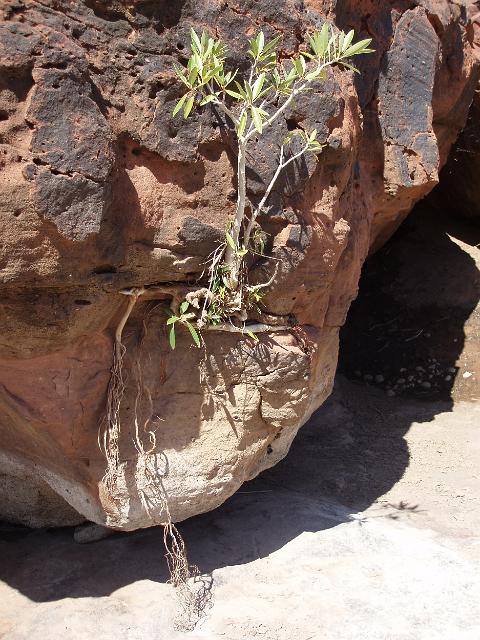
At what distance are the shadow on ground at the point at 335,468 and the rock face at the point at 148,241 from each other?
0.32 m

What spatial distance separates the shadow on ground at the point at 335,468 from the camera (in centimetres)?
330

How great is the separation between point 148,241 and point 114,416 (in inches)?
28.8

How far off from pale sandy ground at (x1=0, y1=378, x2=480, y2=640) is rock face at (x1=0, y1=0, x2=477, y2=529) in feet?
1.07

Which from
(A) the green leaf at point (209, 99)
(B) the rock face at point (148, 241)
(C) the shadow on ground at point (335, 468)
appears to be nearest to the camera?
(B) the rock face at point (148, 241)

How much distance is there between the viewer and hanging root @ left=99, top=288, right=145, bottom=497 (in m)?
2.87

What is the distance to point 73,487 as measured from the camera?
3.13 metres

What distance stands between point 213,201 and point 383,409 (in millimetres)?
2836

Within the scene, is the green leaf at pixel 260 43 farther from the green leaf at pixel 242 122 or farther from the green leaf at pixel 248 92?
the green leaf at pixel 242 122

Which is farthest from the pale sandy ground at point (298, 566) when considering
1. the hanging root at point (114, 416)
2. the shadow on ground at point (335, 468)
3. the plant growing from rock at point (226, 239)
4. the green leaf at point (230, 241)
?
the green leaf at point (230, 241)

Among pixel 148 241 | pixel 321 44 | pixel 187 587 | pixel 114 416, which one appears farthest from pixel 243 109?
pixel 187 587

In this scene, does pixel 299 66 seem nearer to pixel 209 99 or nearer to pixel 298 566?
pixel 209 99

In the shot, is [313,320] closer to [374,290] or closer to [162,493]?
[162,493]

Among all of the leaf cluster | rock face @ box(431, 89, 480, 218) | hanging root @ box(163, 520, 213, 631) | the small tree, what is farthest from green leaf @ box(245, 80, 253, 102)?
rock face @ box(431, 89, 480, 218)

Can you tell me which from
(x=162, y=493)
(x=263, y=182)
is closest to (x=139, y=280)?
(x=263, y=182)
